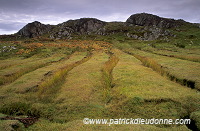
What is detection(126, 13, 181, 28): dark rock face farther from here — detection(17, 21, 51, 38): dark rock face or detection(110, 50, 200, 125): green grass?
detection(110, 50, 200, 125): green grass

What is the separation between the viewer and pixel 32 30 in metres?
170

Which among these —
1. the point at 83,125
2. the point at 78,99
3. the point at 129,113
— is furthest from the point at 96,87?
the point at 83,125

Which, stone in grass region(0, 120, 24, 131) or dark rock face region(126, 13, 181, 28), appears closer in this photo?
stone in grass region(0, 120, 24, 131)

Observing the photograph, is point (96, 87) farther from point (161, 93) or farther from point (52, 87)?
point (161, 93)

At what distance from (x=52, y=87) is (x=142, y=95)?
11.7 m

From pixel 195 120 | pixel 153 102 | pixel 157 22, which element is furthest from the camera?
pixel 157 22

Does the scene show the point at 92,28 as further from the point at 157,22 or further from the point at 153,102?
the point at 153,102

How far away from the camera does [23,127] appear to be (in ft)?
27.2

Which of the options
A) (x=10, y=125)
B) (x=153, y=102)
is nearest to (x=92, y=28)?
(x=153, y=102)

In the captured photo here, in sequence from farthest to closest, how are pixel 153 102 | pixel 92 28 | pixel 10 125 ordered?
pixel 92 28 → pixel 153 102 → pixel 10 125

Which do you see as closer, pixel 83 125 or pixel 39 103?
pixel 83 125

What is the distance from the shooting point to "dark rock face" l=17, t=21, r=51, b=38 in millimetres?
166875

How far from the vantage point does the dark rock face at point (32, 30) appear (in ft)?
547

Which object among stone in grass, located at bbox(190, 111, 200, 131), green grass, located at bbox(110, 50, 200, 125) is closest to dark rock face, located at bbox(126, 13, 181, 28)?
green grass, located at bbox(110, 50, 200, 125)
